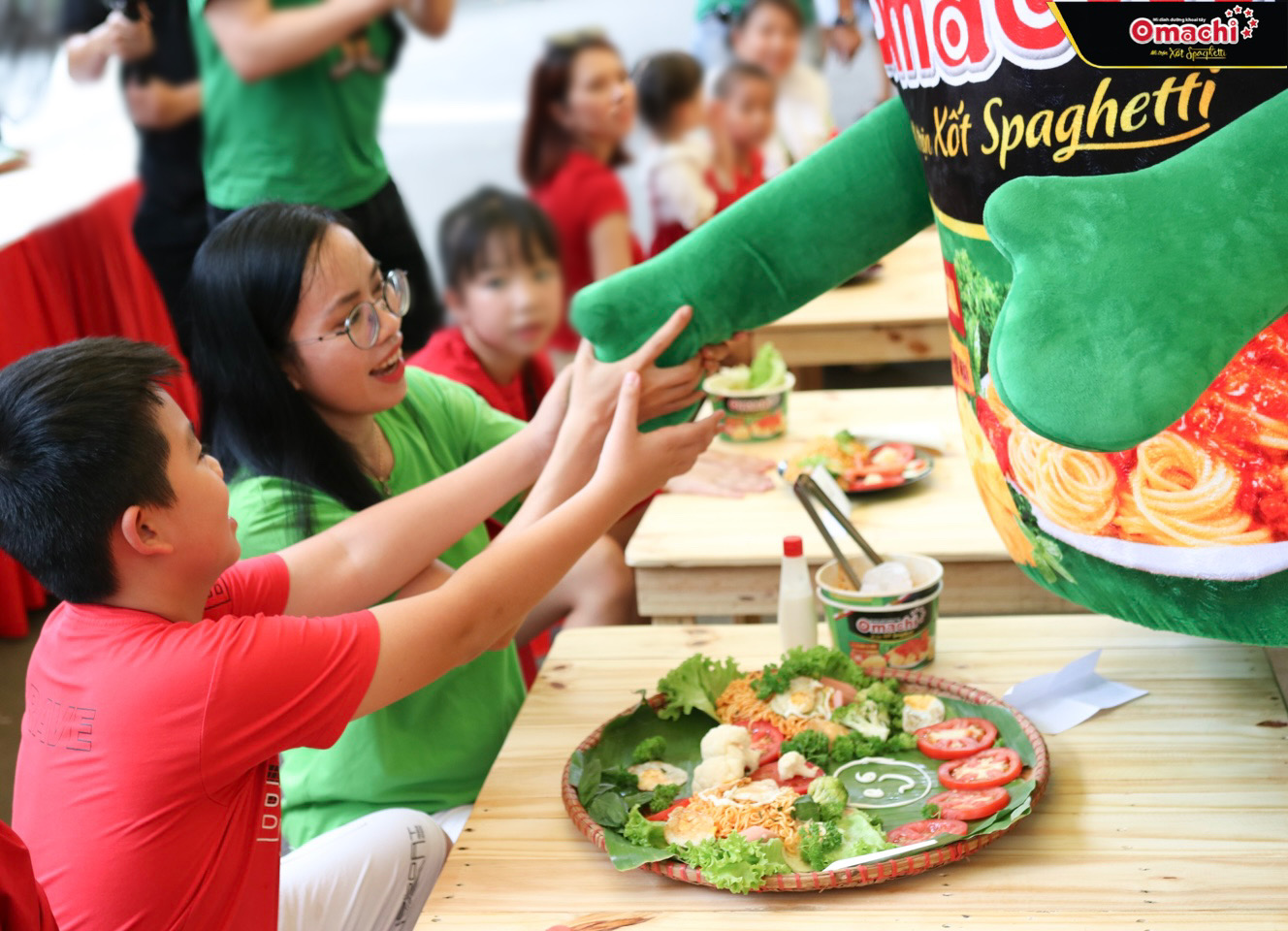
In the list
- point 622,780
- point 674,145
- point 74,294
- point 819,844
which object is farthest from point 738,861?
point 674,145

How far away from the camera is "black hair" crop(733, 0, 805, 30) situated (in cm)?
392

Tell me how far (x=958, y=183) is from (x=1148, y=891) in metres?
0.51

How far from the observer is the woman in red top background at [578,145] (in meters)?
2.98

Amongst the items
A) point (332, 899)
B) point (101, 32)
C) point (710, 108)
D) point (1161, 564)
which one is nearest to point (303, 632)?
point (332, 899)

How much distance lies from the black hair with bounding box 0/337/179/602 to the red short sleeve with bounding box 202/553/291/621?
0.15 metres

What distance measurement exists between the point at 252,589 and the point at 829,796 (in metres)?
0.54

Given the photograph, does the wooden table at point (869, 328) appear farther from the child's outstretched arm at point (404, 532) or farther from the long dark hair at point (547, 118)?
the child's outstretched arm at point (404, 532)

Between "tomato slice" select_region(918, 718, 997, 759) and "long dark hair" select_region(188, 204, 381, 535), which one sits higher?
"long dark hair" select_region(188, 204, 381, 535)

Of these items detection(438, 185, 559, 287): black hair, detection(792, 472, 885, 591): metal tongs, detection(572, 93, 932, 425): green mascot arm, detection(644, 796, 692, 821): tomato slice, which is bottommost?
detection(644, 796, 692, 821): tomato slice

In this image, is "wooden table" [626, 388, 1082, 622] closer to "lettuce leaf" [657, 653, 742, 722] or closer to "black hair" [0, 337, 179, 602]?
"lettuce leaf" [657, 653, 742, 722]

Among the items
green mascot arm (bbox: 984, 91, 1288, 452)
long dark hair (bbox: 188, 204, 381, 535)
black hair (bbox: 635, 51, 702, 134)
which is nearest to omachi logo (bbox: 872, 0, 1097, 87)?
green mascot arm (bbox: 984, 91, 1288, 452)

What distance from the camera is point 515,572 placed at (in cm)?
118

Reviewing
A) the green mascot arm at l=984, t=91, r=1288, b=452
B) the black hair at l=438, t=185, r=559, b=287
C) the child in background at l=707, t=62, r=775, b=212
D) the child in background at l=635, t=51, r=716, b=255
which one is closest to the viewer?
the green mascot arm at l=984, t=91, r=1288, b=452

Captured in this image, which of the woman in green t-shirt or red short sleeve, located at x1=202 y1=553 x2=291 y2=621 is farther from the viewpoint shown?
the woman in green t-shirt
